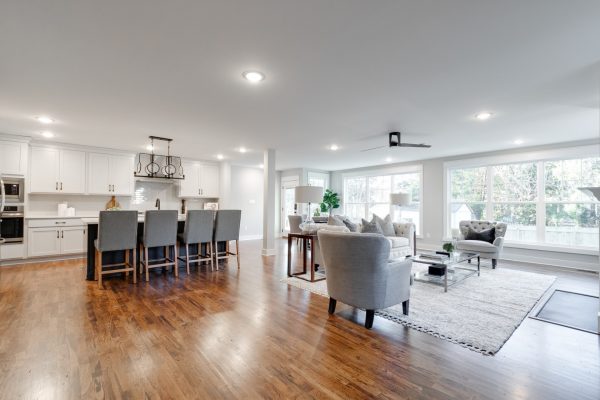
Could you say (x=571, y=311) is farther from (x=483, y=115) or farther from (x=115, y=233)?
(x=115, y=233)

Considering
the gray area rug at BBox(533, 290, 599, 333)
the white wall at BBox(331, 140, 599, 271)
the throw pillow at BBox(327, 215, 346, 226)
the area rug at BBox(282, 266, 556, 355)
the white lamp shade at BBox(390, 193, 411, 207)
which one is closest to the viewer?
the area rug at BBox(282, 266, 556, 355)

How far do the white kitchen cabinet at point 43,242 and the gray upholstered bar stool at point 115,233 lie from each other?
2.12 meters

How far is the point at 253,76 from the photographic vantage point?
275cm

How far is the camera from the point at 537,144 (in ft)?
18.7

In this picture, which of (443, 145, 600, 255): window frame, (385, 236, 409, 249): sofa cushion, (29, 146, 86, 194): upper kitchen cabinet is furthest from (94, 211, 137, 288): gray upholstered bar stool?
(443, 145, 600, 255): window frame

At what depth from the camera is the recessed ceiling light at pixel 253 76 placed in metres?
2.69

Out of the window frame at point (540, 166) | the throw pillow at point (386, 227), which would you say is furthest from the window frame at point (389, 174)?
the throw pillow at point (386, 227)

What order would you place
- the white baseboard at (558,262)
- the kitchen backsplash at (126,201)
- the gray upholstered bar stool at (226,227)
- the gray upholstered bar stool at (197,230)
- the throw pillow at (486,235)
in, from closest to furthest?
1. the gray upholstered bar stool at (197,230)
2. the gray upholstered bar stool at (226,227)
3. the white baseboard at (558,262)
4. the throw pillow at (486,235)
5. the kitchen backsplash at (126,201)

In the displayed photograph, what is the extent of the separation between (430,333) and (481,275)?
2.68 m

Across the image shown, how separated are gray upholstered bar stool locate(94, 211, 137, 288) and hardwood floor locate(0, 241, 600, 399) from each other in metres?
0.70

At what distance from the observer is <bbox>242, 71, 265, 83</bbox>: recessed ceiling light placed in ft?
8.84

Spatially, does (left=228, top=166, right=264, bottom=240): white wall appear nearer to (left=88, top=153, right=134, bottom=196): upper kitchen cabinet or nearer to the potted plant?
the potted plant

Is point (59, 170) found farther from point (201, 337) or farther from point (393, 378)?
point (393, 378)

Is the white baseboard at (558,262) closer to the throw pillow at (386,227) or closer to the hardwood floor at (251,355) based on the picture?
the throw pillow at (386,227)
